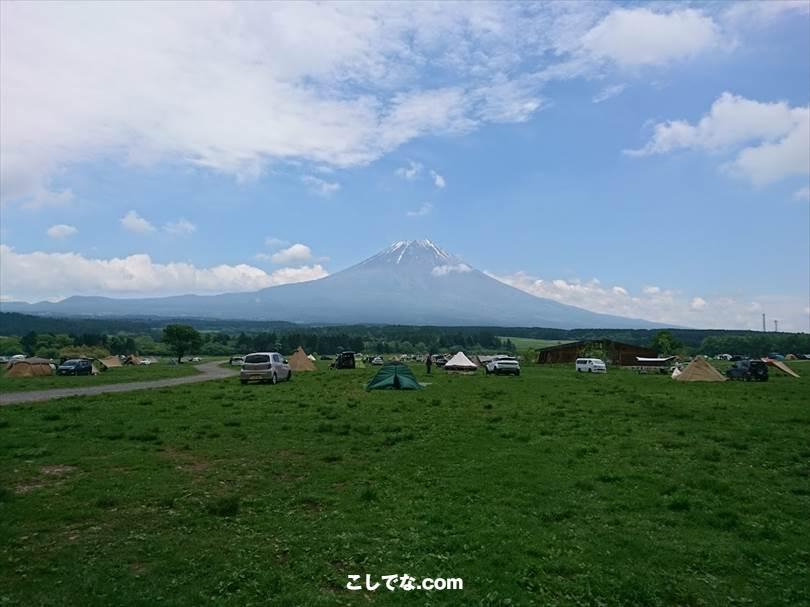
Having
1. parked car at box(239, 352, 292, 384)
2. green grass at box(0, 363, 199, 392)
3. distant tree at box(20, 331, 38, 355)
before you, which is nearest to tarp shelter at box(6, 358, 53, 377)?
green grass at box(0, 363, 199, 392)

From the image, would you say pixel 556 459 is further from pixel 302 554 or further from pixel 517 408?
pixel 517 408

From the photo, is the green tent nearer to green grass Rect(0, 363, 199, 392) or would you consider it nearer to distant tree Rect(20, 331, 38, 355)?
green grass Rect(0, 363, 199, 392)

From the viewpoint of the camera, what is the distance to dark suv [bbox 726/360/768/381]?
41062 mm

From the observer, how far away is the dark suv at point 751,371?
41.1 meters

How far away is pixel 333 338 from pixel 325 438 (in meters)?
145

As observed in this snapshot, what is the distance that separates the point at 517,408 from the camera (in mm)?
21062

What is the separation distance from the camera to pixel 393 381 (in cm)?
3019

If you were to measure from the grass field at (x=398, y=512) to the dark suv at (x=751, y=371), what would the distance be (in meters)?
28.4

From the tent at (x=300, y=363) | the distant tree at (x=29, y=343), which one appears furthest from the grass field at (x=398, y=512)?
the distant tree at (x=29, y=343)

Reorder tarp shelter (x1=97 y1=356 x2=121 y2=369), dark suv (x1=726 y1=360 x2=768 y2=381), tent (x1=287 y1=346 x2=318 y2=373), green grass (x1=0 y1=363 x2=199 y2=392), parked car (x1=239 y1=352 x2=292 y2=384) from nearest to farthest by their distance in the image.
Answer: green grass (x1=0 y1=363 x2=199 y2=392) < parked car (x1=239 y1=352 x2=292 y2=384) < dark suv (x1=726 y1=360 x2=768 y2=381) < tent (x1=287 y1=346 x2=318 y2=373) < tarp shelter (x1=97 y1=356 x2=121 y2=369)

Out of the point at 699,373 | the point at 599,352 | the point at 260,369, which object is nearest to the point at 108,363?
the point at 260,369

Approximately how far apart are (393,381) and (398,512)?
22195mm

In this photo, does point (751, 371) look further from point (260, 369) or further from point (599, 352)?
point (599, 352)

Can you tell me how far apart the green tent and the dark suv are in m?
24.4
